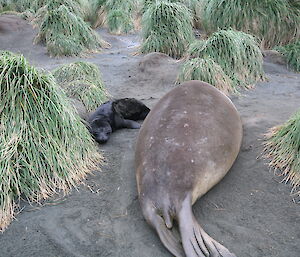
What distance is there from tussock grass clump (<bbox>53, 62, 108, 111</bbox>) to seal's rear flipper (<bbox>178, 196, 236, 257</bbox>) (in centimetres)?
316

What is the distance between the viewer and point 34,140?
341 cm

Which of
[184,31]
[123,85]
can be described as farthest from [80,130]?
[184,31]

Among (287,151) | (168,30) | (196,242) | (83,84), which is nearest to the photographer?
(196,242)

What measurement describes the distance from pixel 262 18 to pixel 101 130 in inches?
194

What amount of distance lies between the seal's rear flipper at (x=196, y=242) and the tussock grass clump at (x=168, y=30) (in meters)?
5.96

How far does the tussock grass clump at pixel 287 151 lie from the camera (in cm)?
346

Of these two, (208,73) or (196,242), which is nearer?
(196,242)

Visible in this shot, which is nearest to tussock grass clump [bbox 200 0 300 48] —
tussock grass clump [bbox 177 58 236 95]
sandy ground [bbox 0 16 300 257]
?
tussock grass clump [bbox 177 58 236 95]

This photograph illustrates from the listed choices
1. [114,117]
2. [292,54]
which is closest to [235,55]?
[292,54]

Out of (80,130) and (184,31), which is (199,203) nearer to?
(80,130)

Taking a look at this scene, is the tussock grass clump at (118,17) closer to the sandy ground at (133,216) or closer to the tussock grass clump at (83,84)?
the tussock grass clump at (83,84)

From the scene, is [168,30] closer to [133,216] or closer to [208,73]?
[208,73]

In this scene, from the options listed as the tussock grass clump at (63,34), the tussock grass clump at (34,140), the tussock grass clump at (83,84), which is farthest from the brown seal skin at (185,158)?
the tussock grass clump at (63,34)

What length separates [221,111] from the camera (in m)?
3.86
